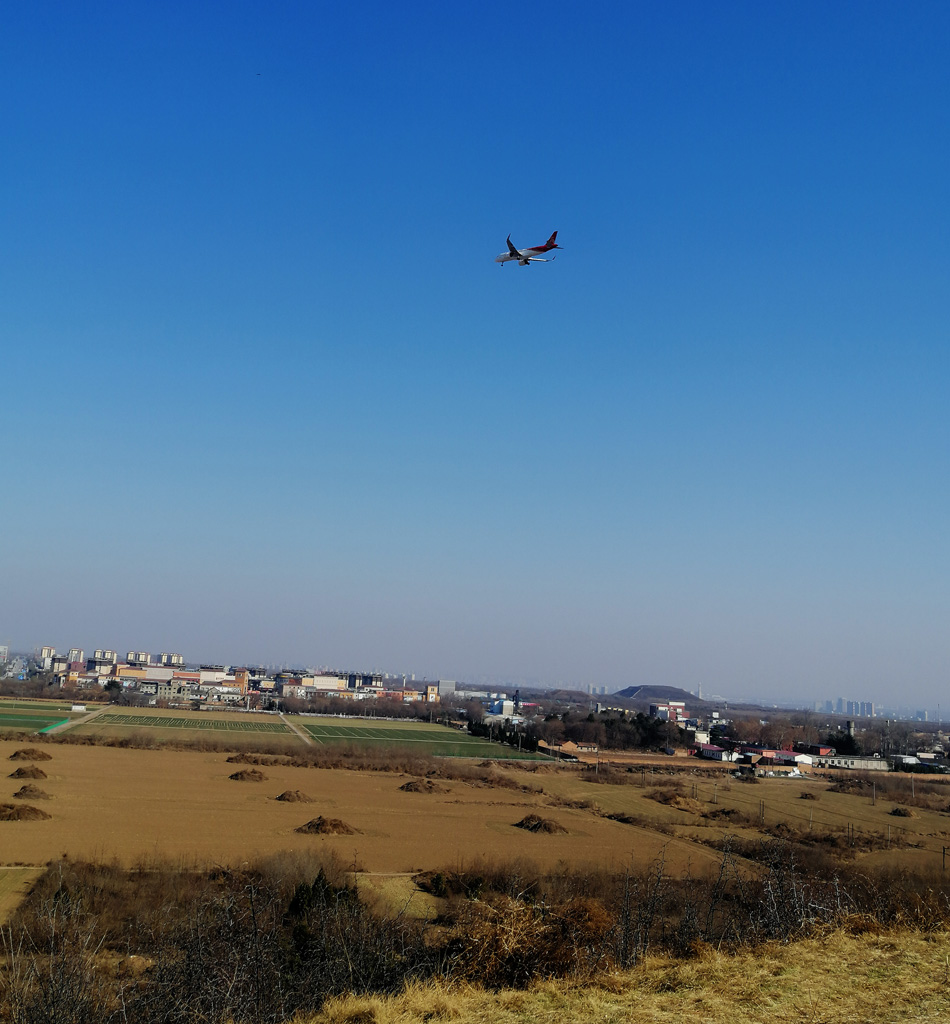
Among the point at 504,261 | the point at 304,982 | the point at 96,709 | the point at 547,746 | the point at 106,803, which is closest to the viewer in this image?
the point at 304,982

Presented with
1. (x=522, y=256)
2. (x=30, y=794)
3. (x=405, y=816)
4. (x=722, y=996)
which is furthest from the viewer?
(x=405, y=816)

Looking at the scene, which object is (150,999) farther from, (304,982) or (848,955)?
(848,955)

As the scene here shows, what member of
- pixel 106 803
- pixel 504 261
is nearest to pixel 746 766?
pixel 106 803

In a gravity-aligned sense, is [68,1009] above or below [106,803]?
above

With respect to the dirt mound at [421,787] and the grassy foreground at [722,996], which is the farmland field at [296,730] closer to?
the dirt mound at [421,787]

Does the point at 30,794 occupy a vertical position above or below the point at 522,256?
below

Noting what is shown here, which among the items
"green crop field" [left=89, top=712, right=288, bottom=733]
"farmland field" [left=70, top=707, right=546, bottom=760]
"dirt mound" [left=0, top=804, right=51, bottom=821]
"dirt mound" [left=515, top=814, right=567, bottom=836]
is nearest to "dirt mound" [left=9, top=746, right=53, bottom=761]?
"farmland field" [left=70, top=707, right=546, bottom=760]

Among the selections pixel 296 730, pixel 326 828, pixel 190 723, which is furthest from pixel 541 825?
pixel 190 723

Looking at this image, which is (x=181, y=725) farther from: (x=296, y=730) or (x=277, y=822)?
(x=277, y=822)
